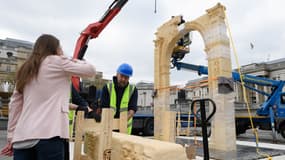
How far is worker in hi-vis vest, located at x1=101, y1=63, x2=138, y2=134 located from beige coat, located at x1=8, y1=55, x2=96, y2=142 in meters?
1.25

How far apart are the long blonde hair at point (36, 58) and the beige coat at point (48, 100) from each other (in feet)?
0.10

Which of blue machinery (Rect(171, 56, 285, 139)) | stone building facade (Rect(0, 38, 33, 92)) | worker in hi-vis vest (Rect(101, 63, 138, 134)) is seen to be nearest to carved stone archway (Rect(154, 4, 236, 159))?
worker in hi-vis vest (Rect(101, 63, 138, 134))

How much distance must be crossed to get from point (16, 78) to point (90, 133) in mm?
1128

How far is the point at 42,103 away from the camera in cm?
125

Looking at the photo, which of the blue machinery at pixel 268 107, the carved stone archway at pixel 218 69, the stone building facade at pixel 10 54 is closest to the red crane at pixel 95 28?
the carved stone archway at pixel 218 69

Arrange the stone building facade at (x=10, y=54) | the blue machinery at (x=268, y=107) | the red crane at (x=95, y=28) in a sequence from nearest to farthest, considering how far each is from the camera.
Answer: the red crane at (x=95, y=28)
the blue machinery at (x=268, y=107)
the stone building facade at (x=10, y=54)

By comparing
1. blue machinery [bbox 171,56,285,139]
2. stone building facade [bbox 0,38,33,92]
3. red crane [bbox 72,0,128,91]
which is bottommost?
blue machinery [bbox 171,56,285,139]

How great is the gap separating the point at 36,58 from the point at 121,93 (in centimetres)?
142

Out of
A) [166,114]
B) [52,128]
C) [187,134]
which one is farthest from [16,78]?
[187,134]

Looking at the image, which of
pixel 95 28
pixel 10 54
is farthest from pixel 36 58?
pixel 10 54

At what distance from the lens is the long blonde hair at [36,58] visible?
4.22ft

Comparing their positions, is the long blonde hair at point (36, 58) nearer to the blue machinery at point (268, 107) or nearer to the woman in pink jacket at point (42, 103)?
the woman in pink jacket at point (42, 103)

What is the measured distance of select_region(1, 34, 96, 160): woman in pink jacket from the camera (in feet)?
3.96

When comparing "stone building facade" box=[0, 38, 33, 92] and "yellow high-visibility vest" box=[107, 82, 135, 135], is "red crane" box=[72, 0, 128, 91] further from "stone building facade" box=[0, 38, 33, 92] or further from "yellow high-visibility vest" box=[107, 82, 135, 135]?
"stone building facade" box=[0, 38, 33, 92]
